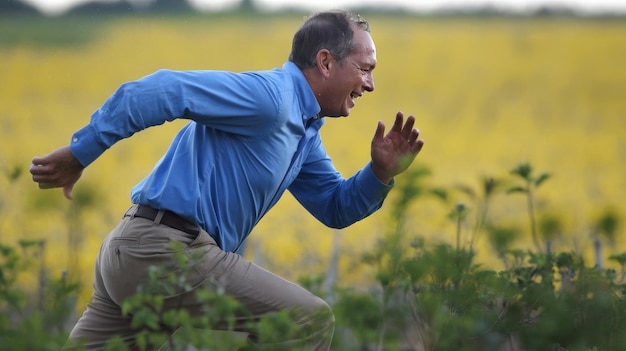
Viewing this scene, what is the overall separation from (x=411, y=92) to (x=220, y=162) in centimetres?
2692

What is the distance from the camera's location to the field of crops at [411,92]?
1762 centimetres

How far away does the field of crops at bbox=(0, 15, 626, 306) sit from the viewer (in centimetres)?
1762

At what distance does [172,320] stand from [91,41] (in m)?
34.8

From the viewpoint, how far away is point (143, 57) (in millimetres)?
32281

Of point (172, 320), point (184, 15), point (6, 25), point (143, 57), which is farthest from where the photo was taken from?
point (184, 15)

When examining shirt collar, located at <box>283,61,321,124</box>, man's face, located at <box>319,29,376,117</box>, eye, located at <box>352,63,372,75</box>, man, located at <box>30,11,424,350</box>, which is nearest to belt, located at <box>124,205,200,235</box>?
man, located at <box>30,11,424,350</box>

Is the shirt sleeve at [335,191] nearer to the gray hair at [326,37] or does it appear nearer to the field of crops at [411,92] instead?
the gray hair at [326,37]

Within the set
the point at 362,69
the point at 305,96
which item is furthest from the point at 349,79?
the point at 305,96

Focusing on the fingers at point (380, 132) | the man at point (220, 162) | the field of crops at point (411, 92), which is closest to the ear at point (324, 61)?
the man at point (220, 162)

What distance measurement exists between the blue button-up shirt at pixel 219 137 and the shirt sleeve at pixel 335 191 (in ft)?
0.87

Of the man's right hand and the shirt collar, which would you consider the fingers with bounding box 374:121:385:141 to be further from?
the man's right hand

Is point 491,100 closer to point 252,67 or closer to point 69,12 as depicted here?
point 252,67

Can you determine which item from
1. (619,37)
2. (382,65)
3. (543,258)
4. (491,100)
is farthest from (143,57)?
(543,258)

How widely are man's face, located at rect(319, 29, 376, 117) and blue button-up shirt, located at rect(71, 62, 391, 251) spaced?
77 millimetres
